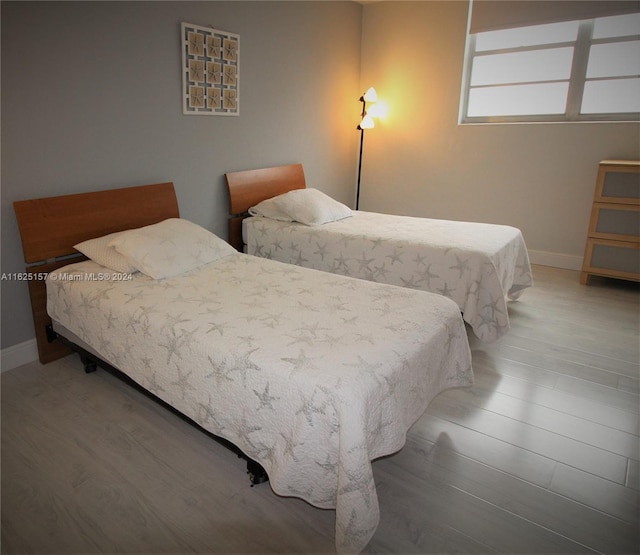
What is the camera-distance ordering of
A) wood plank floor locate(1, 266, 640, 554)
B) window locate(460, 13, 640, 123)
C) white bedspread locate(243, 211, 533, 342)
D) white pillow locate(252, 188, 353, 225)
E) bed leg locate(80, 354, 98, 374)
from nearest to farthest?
wood plank floor locate(1, 266, 640, 554) → bed leg locate(80, 354, 98, 374) → white bedspread locate(243, 211, 533, 342) → white pillow locate(252, 188, 353, 225) → window locate(460, 13, 640, 123)

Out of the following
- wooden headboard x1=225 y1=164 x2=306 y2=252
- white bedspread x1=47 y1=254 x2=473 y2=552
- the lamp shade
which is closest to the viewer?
white bedspread x1=47 y1=254 x2=473 y2=552

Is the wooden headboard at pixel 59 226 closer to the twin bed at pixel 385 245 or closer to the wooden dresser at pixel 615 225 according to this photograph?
the twin bed at pixel 385 245

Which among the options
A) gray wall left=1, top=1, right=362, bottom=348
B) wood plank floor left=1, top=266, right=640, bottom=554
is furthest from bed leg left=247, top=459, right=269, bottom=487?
gray wall left=1, top=1, right=362, bottom=348

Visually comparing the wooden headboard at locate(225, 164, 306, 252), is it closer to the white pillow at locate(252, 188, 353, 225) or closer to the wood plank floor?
the white pillow at locate(252, 188, 353, 225)

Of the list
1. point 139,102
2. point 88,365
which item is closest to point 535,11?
point 139,102

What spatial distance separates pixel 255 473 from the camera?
1.63 m

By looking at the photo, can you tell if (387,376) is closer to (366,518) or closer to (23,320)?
(366,518)

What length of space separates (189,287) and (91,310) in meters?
0.44

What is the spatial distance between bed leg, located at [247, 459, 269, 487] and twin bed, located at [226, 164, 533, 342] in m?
1.52

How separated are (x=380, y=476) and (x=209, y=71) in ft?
8.98

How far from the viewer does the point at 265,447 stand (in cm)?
150

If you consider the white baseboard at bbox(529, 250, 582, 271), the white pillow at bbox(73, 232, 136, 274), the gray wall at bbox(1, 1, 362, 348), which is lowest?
the white baseboard at bbox(529, 250, 582, 271)

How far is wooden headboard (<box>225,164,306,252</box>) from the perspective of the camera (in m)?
3.46

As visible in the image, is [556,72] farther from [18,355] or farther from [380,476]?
[18,355]
